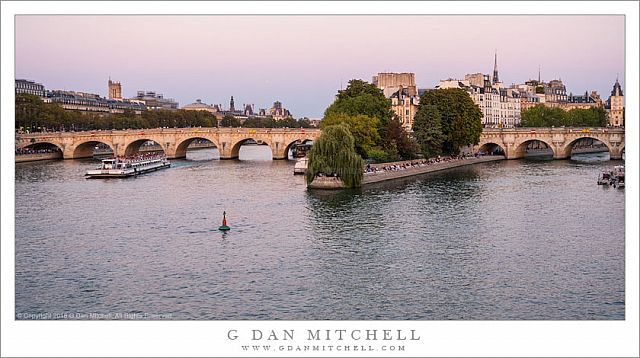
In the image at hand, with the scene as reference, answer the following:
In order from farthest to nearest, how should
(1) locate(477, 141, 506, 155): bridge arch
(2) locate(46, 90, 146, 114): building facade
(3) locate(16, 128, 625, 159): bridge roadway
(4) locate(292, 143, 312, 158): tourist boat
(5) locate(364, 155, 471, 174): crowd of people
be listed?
(2) locate(46, 90, 146, 114): building facade < (4) locate(292, 143, 312, 158): tourist boat < (1) locate(477, 141, 506, 155): bridge arch < (3) locate(16, 128, 625, 159): bridge roadway < (5) locate(364, 155, 471, 174): crowd of people

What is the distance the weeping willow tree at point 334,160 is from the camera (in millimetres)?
38188

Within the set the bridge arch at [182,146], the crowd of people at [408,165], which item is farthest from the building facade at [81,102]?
the crowd of people at [408,165]

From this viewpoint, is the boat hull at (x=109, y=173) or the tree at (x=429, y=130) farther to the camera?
the tree at (x=429, y=130)

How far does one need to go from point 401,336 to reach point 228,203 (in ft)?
71.3

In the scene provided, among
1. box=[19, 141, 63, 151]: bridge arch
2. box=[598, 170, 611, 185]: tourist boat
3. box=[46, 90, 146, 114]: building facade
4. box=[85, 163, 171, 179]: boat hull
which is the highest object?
box=[46, 90, 146, 114]: building facade

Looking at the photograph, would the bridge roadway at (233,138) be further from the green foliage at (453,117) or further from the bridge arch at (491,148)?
the green foliage at (453,117)

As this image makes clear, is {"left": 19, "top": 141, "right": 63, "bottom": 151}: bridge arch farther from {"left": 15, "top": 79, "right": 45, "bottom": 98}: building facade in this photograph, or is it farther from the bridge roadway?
{"left": 15, "top": 79, "right": 45, "bottom": 98}: building facade

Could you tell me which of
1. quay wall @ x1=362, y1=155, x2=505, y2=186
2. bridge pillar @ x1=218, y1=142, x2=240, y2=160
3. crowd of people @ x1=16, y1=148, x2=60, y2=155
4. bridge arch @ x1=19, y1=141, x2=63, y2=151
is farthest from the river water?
bridge arch @ x1=19, y1=141, x2=63, y2=151

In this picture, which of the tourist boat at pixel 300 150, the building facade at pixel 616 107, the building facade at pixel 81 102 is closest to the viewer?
the tourist boat at pixel 300 150

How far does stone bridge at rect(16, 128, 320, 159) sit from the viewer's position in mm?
66500

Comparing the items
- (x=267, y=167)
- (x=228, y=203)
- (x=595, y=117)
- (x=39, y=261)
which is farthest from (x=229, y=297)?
(x=595, y=117)

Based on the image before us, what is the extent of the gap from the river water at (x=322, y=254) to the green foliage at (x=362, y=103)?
48.1 ft

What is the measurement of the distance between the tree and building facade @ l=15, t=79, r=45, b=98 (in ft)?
161

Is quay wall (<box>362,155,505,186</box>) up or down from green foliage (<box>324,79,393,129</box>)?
down
